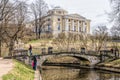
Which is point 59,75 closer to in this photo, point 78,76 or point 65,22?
point 78,76

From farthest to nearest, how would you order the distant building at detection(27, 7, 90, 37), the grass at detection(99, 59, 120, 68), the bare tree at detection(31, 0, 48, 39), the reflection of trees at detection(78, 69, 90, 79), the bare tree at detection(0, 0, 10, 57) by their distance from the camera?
the distant building at detection(27, 7, 90, 37), the bare tree at detection(31, 0, 48, 39), the grass at detection(99, 59, 120, 68), the bare tree at detection(0, 0, 10, 57), the reflection of trees at detection(78, 69, 90, 79)

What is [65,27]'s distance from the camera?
4252 inches

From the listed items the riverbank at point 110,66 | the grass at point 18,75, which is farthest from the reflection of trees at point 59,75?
the grass at point 18,75

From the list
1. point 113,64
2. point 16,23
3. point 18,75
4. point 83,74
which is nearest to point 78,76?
point 83,74

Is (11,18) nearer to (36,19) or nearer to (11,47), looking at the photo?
(11,47)

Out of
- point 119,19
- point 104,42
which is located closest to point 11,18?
point 119,19

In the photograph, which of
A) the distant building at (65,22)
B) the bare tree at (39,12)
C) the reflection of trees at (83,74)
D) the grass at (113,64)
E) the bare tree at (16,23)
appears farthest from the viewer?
the distant building at (65,22)

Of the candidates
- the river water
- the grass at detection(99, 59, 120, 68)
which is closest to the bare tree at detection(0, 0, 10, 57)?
the river water

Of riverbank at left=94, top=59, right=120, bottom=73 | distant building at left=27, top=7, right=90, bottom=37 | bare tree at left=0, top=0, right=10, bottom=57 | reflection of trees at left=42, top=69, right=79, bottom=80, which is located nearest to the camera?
reflection of trees at left=42, top=69, right=79, bottom=80

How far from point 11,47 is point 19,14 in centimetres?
539

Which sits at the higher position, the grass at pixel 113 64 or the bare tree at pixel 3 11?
the bare tree at pixel 3 11

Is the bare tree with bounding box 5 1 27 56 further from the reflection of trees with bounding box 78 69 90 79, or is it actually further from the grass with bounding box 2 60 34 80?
the grass with bounding box 2 60 34 80

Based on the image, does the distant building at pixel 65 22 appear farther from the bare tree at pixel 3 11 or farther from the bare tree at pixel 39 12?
the bare tree at pixel 3 11

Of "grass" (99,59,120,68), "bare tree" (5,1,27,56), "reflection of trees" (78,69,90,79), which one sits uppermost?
"bare tree" (5,1,27,56)
